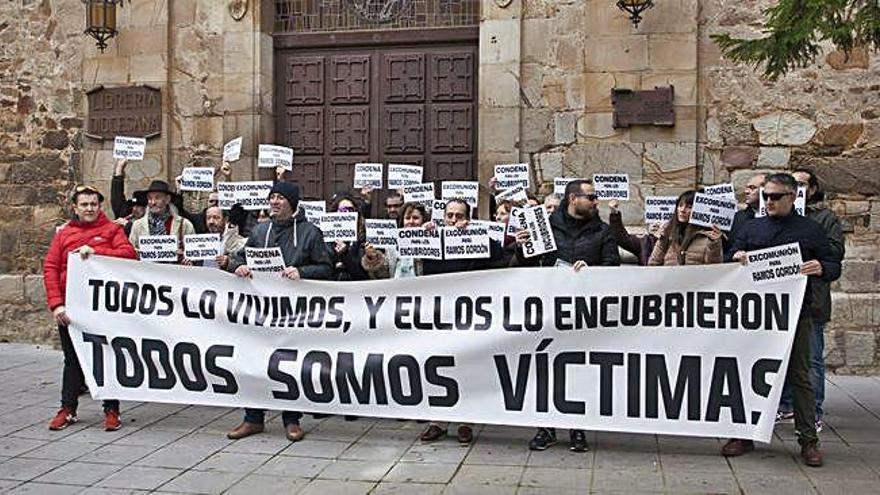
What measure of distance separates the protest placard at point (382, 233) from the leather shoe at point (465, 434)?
62.5 inches

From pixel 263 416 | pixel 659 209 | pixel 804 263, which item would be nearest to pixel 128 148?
pixel 263 416

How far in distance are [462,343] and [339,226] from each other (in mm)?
1706

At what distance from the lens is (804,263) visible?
5945mm

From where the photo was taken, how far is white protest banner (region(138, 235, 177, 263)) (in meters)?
7.49

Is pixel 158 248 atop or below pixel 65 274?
atop

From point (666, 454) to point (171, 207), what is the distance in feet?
15.2

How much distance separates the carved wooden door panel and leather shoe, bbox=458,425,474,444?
4.49 meters

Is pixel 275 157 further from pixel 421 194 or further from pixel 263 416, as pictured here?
pixel 263 416

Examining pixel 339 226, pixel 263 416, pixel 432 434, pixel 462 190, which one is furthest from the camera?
pixel 462 190

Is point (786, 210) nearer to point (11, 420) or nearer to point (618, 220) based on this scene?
point (618, 220)

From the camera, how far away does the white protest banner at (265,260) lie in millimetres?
6848

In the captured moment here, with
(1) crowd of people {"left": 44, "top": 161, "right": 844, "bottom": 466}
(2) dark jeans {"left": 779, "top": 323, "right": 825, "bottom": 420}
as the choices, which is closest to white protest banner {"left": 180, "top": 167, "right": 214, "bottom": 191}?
(1) crowd of people {"left": 44, "top": 161, "right": 844, "bottom": 466}

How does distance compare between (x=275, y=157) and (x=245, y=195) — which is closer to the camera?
(x=245, y=195)

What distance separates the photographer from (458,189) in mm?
9039
